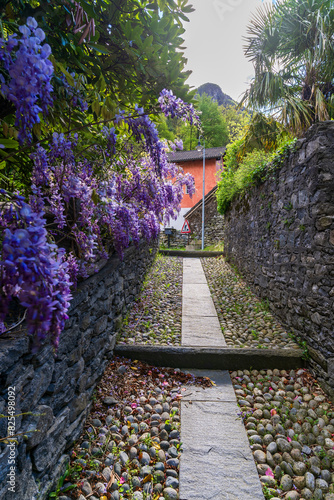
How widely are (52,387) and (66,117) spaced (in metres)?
1.75

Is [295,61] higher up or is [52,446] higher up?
[295,61]

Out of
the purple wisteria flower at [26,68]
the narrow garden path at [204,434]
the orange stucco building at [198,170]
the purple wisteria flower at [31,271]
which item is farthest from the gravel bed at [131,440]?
the orange stucco building at [198,170]

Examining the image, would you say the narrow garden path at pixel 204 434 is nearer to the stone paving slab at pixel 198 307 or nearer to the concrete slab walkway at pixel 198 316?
the concrete slab walkway at pixel 198 316

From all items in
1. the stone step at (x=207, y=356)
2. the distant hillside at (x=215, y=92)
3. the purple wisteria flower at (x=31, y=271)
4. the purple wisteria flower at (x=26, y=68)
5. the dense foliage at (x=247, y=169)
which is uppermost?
the distant hillside at (x=215, y=92)

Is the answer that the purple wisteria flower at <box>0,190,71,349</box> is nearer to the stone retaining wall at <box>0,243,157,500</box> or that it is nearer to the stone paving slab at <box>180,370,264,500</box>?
the stone retaining wall at <box>0,243,157,500</box>

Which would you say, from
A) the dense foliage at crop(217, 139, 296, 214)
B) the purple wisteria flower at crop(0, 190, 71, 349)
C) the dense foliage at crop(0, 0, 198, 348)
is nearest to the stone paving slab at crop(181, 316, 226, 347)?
the dense foliage at crop(0, 0, 198, 348)

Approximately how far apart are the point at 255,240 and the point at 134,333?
271 cm

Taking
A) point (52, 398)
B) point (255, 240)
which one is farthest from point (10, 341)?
point (255, 240)

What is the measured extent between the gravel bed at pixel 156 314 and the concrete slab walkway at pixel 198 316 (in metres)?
0.11

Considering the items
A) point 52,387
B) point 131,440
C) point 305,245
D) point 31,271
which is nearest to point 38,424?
point 52,387

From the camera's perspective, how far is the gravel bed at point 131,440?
1665 millimetres

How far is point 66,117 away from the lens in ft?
6.15

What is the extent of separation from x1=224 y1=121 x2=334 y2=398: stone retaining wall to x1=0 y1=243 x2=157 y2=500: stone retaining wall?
2.06 metres

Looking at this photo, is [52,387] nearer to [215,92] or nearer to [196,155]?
[196,155]
